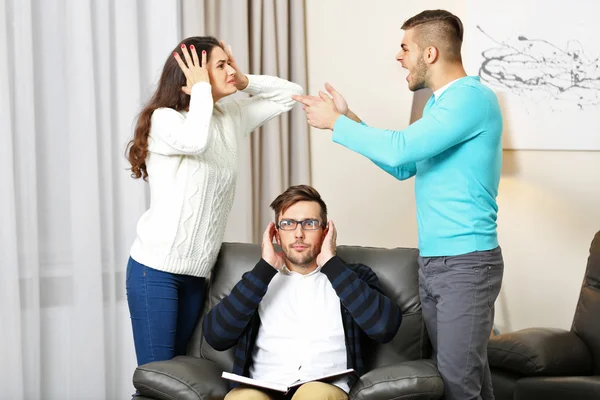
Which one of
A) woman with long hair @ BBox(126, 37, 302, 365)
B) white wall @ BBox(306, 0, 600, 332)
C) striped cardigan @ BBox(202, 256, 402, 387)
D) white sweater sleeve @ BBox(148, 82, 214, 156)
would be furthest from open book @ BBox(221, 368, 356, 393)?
white wall @ BBox(306, 0, 600, 332)

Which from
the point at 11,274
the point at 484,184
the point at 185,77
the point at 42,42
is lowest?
the point at 11,274

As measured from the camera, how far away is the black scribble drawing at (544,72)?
370 centimetres

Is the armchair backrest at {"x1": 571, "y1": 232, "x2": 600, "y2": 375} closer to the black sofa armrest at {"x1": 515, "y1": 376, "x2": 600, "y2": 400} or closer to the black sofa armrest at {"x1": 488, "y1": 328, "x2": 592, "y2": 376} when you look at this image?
the black sofa armrest at {"x1": 488, "y1": 328, "x2": 592, "y2": 376}

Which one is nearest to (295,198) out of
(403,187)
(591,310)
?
(591,310)

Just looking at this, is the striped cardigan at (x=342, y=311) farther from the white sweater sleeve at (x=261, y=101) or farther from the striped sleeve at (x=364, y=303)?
the white sweater sleeve at (x=261, y=101)

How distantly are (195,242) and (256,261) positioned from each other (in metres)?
0.28

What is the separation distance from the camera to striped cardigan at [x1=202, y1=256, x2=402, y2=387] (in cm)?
253

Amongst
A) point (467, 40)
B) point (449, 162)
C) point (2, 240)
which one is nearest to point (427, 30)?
point (449, 162)

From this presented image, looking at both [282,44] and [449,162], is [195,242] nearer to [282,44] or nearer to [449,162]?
[449,162]

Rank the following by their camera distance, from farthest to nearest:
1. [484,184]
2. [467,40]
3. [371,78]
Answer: [371,78]
[467,40]
[484,184]

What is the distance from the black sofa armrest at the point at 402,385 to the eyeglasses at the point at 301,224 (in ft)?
1.82

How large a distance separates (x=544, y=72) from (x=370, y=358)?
1793 millimetres

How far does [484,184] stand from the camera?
230cm

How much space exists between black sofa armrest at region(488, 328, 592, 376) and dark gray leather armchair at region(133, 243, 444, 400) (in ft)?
1.34
